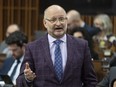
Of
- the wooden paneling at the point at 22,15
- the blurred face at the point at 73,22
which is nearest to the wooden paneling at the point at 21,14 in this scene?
the wooden paneling at the point at 22,15

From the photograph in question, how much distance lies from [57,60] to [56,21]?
0.29 metres

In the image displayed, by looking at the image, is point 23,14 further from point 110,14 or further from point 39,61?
point 39,61

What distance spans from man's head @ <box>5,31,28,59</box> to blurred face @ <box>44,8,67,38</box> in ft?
6.65

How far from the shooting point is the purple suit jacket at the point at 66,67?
3596 mm

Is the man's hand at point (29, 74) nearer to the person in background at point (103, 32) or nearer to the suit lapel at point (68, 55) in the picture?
the suit lapel at point (68, 55)

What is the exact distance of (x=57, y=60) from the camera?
11.9 ft

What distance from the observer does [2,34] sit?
10.3m

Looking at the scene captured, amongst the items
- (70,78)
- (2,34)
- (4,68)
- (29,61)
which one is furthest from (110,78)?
(2,34)

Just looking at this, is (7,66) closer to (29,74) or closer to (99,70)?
(99,70)

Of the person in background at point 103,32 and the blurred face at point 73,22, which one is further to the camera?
the person in background at point 103,32

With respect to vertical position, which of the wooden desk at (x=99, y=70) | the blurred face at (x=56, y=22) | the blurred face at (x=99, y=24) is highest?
the blurred face at (x=56, y=22)

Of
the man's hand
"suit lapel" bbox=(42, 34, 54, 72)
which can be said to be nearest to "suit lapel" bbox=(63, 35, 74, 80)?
"suit lapel" bbox=(42, 34, 54, 72)

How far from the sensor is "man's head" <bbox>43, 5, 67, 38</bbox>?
3562 millimetres

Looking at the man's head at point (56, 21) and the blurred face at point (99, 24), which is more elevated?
the man's head at point (56, 21)
